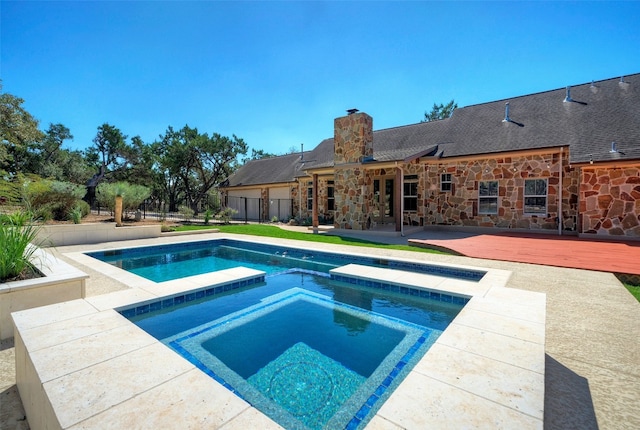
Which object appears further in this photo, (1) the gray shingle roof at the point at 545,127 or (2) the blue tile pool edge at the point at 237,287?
(1) the gray shingle roof at the point at 545,127

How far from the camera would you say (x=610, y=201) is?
34.4 ft

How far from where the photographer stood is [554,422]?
7.11ft

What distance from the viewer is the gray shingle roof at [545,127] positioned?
36.0ft

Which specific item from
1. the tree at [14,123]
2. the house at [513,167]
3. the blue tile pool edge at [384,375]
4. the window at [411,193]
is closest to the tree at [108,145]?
the tree at [14,123]

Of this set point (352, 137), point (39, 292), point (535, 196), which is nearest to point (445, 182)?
point (535, 196)

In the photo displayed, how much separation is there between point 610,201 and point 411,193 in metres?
7.39

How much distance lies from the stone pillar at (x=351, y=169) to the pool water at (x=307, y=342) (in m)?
8.29

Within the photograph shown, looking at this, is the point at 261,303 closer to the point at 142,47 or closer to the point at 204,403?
the point at 204,403

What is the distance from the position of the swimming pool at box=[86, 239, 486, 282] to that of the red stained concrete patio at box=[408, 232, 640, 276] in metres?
2.27

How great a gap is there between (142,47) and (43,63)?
424 cm

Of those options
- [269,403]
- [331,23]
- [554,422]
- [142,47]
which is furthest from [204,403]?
[142,47]

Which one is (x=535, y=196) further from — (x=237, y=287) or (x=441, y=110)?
(x=441, y=110)

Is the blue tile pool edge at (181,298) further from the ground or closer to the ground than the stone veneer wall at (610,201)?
closer to the ground

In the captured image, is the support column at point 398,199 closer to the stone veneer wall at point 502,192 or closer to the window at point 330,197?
the stone veneer wall at point 502,192
